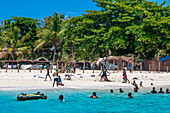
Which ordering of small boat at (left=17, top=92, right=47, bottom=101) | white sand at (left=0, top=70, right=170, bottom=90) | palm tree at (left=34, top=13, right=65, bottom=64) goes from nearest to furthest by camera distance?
small boat at (left=17, top=92, right=47, bottom=101) < white sand at (left=0, top=70, right=170, bottom=90) < palm tree at (left=34, top=13, right=65, bottom=64)

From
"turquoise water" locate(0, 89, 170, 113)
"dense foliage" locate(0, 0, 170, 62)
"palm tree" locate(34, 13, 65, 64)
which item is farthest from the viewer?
"palm tree" locate(34, 13, 65, 64)

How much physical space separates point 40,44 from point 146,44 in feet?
81.9

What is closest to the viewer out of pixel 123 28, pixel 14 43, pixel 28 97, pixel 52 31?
pixel 28 97

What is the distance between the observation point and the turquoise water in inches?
496

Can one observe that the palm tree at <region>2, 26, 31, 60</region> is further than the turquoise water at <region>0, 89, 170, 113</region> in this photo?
Yes

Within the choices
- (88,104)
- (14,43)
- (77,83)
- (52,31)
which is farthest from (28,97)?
(14,43)

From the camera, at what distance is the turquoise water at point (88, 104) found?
12594 mm

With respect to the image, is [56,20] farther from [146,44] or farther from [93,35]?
[146,44]

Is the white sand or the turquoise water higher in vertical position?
the white sand

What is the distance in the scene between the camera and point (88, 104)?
1421cm

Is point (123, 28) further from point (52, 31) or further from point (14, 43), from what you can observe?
point (14, 43)

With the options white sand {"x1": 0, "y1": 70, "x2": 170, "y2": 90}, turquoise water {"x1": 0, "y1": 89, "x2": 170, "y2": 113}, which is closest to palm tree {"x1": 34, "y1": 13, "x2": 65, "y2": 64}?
white sand {"x1": 0, "y1": 70, "x2": 170, "y2": 90}

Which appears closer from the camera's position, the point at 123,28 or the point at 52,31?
the point at 123,28

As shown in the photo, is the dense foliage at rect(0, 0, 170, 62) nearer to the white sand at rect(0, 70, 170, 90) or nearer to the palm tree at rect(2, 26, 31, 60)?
the palm tree at rect(2, 26, 31, 60)
